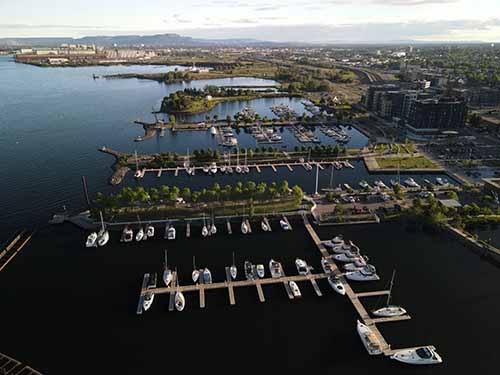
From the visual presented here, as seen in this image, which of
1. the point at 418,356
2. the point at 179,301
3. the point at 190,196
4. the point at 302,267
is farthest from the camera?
the point at 190,196

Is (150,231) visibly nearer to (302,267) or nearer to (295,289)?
(302,267)

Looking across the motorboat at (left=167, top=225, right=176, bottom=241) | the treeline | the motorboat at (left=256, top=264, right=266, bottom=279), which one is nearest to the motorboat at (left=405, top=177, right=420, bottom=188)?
the treeline

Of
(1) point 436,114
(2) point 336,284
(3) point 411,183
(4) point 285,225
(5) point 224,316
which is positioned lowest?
(5) point 224,316

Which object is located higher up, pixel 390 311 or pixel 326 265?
pixel 326 265

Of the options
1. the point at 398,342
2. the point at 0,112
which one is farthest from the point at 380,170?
the point at 0,112

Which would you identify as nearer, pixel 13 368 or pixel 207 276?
pixel 13 368

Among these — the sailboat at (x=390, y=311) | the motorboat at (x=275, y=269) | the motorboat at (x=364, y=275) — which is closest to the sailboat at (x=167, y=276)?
the motorboat at (x=275, y=269)

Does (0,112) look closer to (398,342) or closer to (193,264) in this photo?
(193,264)

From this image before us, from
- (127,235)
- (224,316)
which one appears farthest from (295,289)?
(127,235)
